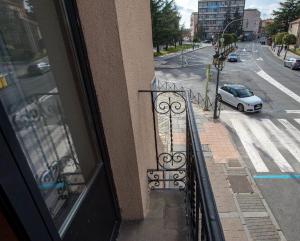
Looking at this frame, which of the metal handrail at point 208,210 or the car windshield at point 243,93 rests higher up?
the metal handrail at point 208,210

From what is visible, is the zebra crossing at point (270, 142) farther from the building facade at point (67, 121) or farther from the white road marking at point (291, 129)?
the building facade at point (67, 121)

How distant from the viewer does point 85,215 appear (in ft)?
6.05

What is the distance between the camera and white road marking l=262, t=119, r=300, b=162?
9.09 m

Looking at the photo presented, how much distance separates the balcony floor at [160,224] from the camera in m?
2.61

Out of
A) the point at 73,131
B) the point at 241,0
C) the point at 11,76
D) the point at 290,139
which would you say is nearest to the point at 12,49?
the point at 11,76

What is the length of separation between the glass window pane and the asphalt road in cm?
604

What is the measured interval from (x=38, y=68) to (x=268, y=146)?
9905 millimetres

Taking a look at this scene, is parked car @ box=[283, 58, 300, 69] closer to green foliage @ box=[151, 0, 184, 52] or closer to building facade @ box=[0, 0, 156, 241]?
green foliage @ box=[151, 0, 184, 52]

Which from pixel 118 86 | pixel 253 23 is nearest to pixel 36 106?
pixel 118 86

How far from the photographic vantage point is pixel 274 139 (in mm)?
10000

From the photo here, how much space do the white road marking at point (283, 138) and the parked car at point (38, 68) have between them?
9518mm

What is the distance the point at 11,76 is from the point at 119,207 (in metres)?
2.03

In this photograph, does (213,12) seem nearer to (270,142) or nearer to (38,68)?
(270,142)

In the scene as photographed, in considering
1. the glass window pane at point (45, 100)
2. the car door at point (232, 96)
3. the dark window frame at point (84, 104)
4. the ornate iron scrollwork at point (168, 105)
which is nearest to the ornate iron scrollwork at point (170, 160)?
the ornate iron scrollwork at point (168, 105)
